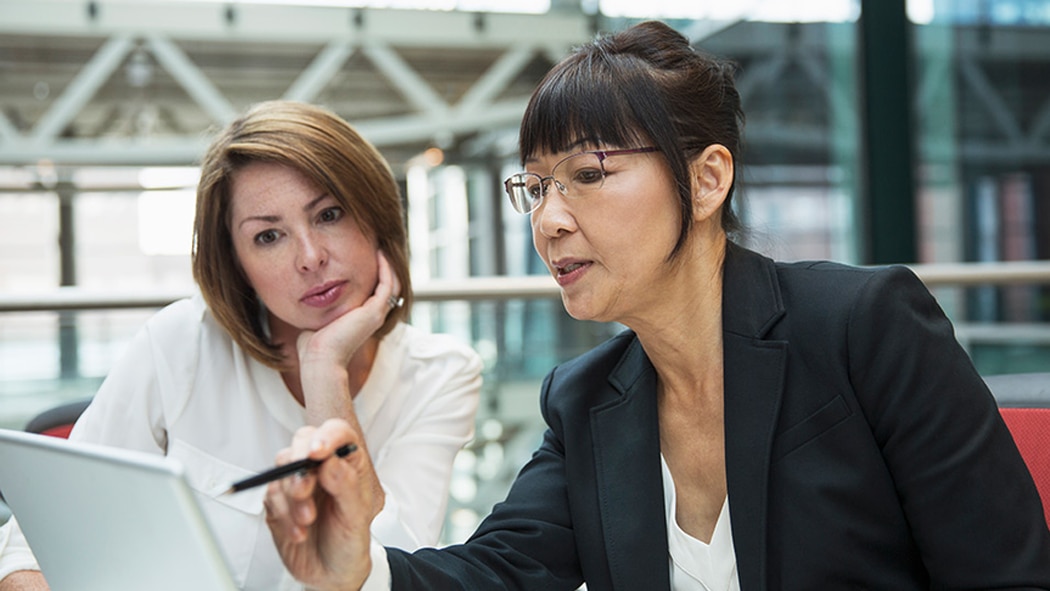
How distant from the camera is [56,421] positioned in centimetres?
180

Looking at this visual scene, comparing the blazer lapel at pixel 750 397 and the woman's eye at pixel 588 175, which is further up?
the woman's eye at pixel 588 175

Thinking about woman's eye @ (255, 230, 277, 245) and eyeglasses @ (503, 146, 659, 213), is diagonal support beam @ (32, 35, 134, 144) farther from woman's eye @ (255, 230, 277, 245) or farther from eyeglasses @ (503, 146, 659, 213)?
eyeglasses @ (503, 146, 659, 213)

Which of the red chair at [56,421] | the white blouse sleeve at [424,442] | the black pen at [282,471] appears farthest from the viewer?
the red chair at [56,421]

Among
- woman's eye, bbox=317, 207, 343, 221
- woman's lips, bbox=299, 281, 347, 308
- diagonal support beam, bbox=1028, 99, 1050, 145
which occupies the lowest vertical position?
woman's lips, bbox=299, 281, 347, 308

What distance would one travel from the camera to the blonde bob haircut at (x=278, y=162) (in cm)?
155

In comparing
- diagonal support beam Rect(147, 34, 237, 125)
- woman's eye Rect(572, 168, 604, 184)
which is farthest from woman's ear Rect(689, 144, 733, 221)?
diagonal support beam Rect(147, 34, 237, 125)

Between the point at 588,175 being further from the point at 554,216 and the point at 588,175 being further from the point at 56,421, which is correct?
the point at 56,421

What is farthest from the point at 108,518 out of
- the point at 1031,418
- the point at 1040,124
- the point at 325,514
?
the point at 1040,124

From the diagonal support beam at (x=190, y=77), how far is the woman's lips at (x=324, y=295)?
7.26m

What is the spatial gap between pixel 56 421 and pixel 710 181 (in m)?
1.28

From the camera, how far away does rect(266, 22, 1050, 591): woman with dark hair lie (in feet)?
3.59

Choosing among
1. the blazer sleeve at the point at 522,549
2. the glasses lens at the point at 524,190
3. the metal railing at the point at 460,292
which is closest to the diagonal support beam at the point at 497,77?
the metal railing at the point at 460,292

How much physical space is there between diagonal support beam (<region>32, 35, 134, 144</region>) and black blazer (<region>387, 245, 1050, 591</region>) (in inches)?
332

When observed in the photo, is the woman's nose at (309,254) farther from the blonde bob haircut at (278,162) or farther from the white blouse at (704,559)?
the white blouse at (704,559)
